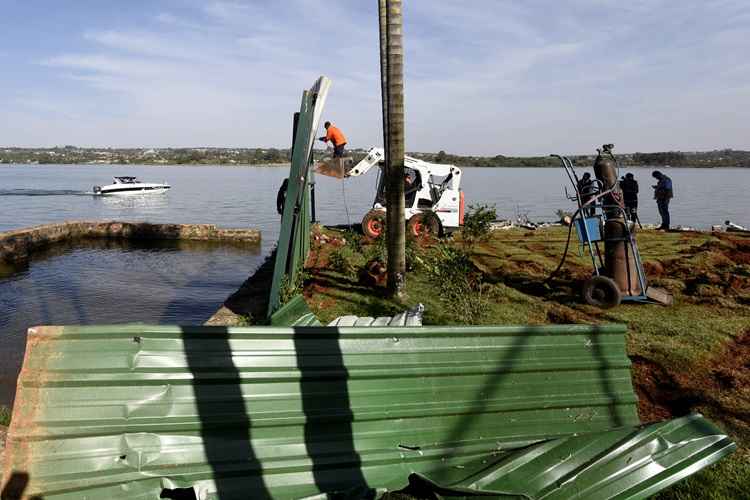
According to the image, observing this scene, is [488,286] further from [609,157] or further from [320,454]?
[320,454]

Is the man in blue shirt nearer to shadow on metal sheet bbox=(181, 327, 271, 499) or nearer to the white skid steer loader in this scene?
the white skid steer loader

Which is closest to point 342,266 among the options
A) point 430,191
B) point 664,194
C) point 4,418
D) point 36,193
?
point 4,418

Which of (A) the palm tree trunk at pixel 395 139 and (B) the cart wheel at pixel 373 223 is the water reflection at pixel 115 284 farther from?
(A) the palm tree trunk at pixel 395 139

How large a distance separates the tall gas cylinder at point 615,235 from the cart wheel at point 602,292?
249 mm

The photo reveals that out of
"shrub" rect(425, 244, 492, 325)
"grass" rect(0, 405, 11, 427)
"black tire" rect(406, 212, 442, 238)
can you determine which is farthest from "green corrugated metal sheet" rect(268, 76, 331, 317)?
"black tire" rect(406, 212, 442, 238)

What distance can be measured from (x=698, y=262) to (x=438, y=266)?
7.05m

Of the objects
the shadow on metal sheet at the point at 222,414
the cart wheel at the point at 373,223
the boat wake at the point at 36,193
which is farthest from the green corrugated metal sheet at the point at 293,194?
the boat wake at the point at 36,193

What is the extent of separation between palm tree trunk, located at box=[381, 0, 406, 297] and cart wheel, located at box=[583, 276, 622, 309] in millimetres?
2748

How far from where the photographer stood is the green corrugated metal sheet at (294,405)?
305 cm

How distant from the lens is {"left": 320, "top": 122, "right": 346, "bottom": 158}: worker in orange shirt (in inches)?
593

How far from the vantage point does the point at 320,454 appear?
135 inches

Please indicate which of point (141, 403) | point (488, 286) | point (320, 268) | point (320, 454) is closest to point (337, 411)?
point (320, 454)

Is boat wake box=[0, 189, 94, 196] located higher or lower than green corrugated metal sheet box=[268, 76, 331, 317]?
lower

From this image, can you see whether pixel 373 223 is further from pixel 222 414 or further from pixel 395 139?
pixel 222 414
